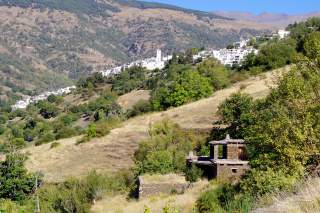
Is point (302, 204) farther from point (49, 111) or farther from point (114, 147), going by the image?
point (49, 111)

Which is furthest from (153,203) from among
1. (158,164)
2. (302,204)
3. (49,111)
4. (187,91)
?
(49,111)

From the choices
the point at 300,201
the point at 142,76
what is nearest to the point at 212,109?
the point at 300,201

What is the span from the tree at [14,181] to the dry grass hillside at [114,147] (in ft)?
12.0

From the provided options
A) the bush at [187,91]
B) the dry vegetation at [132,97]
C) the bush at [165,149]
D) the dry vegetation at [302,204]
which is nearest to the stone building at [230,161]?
the bush at [165,149]

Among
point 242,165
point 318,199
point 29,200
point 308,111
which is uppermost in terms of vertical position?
point 308,111

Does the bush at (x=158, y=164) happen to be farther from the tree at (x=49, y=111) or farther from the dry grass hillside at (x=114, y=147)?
the tree at (x=49, y=111)

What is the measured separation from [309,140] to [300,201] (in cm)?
691

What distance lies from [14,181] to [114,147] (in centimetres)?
1113

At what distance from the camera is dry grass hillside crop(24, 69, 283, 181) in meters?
40.1

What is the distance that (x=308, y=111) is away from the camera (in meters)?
13.6

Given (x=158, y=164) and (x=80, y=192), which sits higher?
(x=158, y=164)

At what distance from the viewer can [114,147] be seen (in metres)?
42.9

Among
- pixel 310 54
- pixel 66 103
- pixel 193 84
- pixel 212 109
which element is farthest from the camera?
pixel 66 103

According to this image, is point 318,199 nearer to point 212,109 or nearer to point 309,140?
point 309,140
